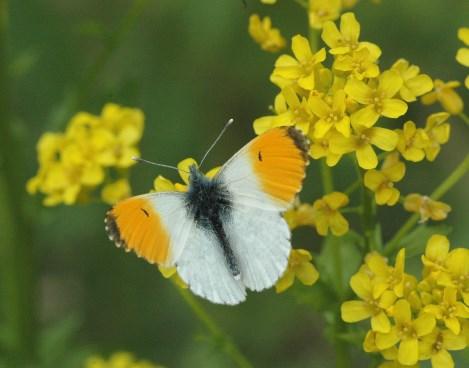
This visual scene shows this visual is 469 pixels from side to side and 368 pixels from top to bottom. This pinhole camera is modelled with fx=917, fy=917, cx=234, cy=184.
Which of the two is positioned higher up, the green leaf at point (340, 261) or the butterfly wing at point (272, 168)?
the butterfly wing at point (272, 168)

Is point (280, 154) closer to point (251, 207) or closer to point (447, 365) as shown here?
point (251, 207)

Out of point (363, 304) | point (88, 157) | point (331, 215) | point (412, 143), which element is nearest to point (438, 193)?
point (412, 143)

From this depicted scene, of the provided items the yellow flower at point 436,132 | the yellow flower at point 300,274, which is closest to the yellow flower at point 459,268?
the yellow flower at point 436,132

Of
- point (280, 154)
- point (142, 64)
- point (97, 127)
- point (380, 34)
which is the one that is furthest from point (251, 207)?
point (142, 64)

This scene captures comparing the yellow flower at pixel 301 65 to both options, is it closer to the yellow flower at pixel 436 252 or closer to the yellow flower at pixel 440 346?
the yellow flower at pixel 436 252

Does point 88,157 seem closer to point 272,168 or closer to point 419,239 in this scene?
point 272,168
